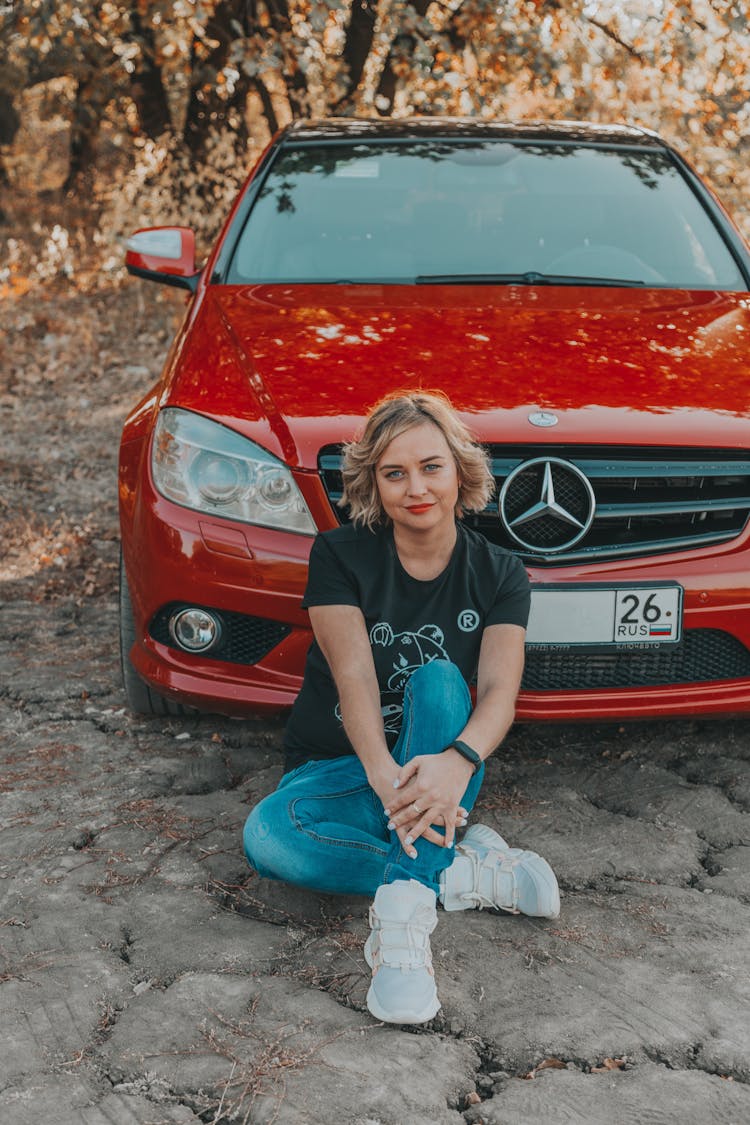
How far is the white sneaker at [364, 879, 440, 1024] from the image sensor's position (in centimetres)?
207

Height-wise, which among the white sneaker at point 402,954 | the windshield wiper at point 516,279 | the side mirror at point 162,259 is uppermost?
the side mirror at point 162,259

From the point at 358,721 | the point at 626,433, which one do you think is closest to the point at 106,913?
the point at 358,721

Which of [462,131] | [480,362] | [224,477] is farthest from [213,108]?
[224,477]

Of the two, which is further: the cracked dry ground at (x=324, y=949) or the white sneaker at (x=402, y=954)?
the white sneaker at (x=402, y=954)

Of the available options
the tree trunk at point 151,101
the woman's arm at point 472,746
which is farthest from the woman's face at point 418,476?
the tree trunk at point 151,101

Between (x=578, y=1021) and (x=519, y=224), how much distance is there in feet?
8.89

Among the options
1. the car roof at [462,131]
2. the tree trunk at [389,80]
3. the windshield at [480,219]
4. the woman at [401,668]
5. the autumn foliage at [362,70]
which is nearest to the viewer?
the woman at [401,668]

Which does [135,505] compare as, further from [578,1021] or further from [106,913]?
[578,1021]

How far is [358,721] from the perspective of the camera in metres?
2.33

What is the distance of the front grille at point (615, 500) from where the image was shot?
278cm

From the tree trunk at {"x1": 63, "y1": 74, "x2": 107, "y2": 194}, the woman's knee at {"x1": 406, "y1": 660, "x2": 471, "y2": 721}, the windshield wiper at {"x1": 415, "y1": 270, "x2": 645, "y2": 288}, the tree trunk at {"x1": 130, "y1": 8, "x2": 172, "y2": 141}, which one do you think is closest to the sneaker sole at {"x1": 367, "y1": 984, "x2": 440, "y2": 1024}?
the woman's knee at {"x1": 406, "y1": 660, "x2": 471, "y2": 721}

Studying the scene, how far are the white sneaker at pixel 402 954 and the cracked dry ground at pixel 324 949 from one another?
0.14ft

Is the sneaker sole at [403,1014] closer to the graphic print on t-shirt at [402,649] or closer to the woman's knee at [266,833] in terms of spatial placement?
the woman's knee at [266,833]

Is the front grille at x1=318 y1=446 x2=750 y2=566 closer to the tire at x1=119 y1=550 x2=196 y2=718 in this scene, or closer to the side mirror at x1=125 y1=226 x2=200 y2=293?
the tire at x1=119 y1=550 x2=196 y2=718
